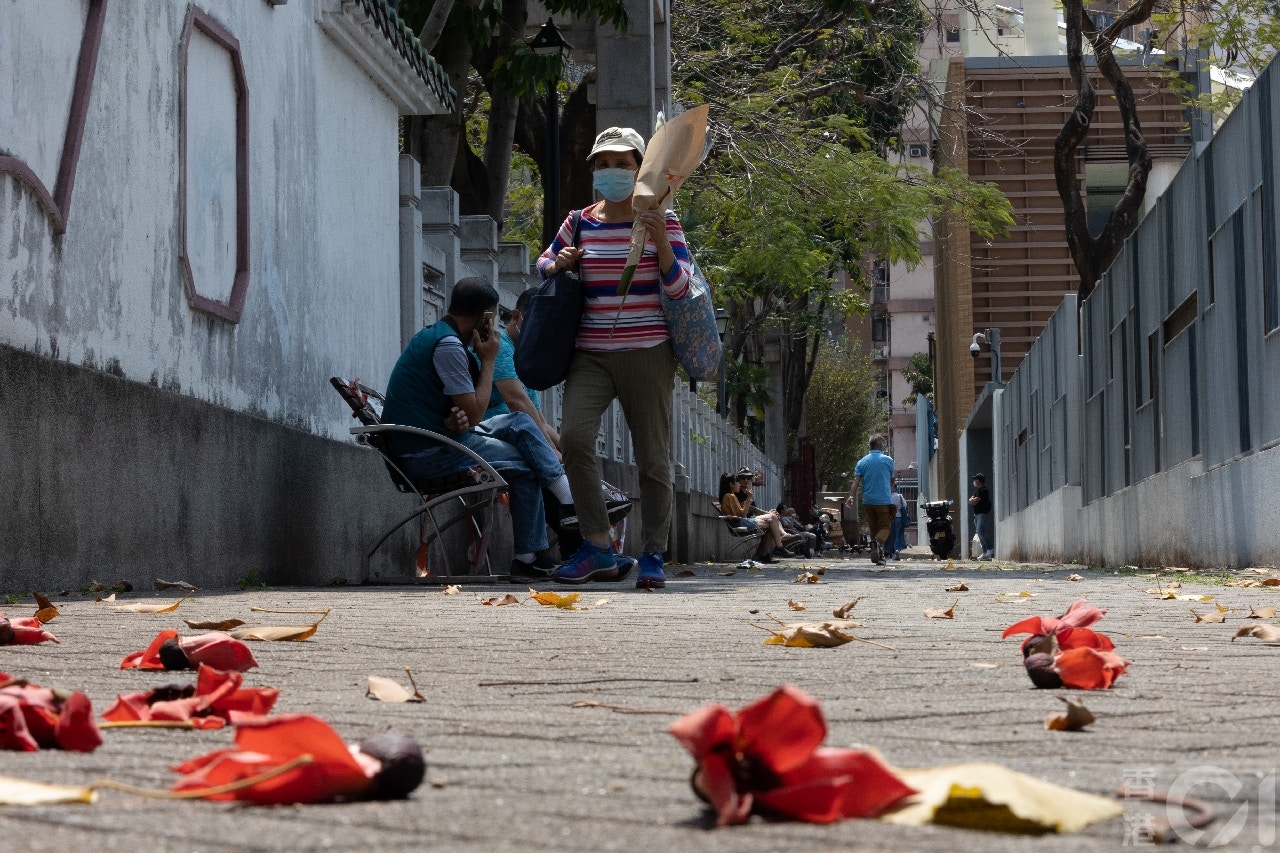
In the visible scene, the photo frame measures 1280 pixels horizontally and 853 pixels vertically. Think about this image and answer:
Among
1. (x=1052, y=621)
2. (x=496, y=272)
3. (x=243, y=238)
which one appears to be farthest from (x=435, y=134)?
(x=1052, y=621)

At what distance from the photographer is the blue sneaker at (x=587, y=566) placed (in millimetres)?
8453

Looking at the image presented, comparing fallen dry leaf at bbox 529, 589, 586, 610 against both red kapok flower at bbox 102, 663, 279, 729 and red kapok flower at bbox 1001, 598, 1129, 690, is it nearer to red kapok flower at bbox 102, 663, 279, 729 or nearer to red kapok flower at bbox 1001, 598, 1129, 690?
red kapok flower at bbox 1001, 598, 1129, 690

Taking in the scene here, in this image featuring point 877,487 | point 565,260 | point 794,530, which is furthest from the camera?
point 794,530

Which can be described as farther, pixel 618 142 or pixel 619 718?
pixel 618 142

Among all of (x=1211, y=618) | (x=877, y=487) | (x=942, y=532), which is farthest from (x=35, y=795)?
(x=942, y=532)

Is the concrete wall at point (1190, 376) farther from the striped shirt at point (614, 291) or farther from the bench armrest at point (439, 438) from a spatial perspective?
the bench armrest at point (439, 438)

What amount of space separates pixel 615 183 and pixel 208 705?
5371mm

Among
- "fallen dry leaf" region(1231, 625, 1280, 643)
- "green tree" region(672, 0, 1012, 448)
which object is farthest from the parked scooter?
"fallen dry leaf" region(1231, 625, 1280, 643)

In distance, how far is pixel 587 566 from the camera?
848 cm

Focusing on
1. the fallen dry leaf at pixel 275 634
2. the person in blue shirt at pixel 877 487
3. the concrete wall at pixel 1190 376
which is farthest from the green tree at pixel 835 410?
the fallen dry leaf at pixel 275 634

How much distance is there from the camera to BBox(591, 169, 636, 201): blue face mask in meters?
7.94

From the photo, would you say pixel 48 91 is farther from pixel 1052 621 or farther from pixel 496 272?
pixel 496 272

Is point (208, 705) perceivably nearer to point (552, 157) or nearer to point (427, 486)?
point (427, 486)

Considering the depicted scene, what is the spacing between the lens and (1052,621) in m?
3.88
